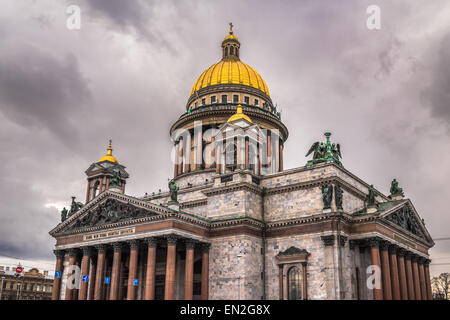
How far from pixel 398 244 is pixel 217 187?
19.0m

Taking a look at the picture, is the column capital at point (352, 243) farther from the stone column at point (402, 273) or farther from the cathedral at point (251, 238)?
the stone column at point (402, 273)

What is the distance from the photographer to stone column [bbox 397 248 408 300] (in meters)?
45.0

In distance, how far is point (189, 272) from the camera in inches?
1635

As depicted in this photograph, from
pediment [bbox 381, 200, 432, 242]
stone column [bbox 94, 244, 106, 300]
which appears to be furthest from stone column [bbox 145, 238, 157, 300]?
pediment [bbox 381, 200, 432, 242]

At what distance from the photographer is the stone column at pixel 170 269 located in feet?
129

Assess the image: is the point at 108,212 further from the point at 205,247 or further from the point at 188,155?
the point at 188,155

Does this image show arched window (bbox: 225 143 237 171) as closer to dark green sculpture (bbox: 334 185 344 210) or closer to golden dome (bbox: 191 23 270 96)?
dark green sculpture (bbox: 334 185 344 210)

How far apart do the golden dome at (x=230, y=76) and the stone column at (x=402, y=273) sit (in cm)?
3021

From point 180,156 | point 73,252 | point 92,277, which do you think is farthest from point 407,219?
point 73,252

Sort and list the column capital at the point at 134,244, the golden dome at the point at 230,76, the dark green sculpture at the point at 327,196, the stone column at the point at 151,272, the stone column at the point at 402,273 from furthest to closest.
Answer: the golden dome at the point at 230,76
the stone column at the point at 402,273
the column capital at the point at 134,244
the dark green sculpture at the point at 327,196
the stone column at the point at 151,272

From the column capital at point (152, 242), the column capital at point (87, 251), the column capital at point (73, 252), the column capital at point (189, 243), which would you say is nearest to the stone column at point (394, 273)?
the column capital at point (189, 243)

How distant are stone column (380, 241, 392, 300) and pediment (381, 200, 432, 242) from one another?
286 cm
